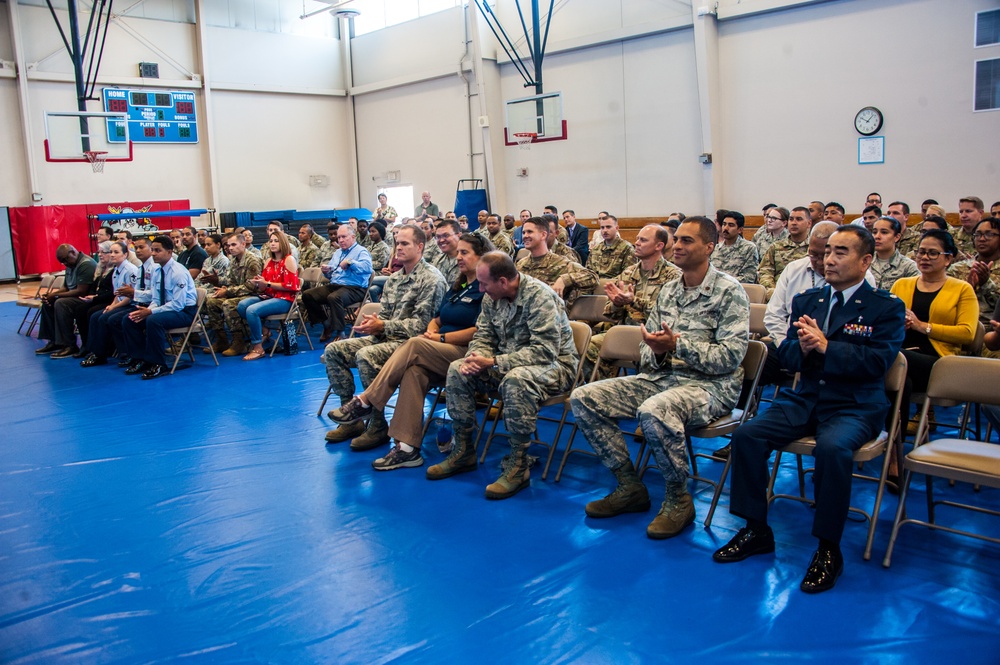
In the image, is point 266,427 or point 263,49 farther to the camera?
point 263,49

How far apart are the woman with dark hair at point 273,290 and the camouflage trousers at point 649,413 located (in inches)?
203

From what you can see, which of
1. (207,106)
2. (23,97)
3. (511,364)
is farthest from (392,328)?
(207,106)

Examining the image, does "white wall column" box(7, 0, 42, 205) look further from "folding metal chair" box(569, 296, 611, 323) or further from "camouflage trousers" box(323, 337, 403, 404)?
"folding metal chair" box(569, 296, 611, 323)

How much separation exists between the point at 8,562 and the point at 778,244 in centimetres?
632

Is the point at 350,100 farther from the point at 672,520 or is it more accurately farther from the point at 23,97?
the point at 672,520

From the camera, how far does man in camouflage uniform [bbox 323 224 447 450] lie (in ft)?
16.8

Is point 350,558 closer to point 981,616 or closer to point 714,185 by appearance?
point 981,616

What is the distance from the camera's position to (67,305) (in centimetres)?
873

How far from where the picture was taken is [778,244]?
7.14 meters

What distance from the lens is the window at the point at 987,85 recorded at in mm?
10151

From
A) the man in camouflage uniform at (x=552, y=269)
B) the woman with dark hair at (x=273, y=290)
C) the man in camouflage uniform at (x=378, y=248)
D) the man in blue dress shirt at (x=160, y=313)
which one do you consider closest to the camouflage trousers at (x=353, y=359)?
the man in camouflage uniform at (x=552, y=269)

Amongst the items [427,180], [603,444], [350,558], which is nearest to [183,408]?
[350,558]

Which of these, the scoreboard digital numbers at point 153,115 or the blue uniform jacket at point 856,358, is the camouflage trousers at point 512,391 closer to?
the blue uniform jacket at point 856,358

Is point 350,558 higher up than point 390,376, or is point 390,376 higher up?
point 390,376
